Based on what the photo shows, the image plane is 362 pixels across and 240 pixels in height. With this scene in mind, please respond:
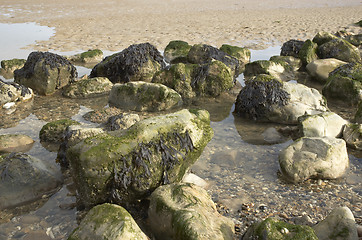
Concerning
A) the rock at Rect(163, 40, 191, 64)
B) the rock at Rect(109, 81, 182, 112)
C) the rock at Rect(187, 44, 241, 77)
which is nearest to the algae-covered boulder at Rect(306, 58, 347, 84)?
the rock at Rect(187, 44, 241, 77)

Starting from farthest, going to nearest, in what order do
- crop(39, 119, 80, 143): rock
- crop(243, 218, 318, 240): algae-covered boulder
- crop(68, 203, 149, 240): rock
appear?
crop(39, 119, 80, 143): rock, crop(68, 203, 149, 240): rock, crop(243, 218, 318, 240): algae-covered boulder

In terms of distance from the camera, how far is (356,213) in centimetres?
459

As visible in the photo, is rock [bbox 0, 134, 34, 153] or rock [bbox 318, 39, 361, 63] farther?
rock [bbox 318, 39, 361, 63]

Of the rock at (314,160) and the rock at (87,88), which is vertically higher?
the rock at (314,160)

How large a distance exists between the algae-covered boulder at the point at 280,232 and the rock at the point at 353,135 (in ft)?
11.2

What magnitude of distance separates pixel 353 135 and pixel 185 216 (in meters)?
4.10

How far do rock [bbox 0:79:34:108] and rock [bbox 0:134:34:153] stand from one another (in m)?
2.52

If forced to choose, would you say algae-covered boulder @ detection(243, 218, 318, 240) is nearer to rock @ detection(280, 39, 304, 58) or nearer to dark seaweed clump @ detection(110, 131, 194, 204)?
dark seaweed clump @ detection(110, 131, 194, 204)

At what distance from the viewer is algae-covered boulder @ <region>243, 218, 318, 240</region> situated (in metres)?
3.38

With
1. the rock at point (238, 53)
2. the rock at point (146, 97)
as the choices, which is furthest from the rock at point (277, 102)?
the rock at point (238, 53)

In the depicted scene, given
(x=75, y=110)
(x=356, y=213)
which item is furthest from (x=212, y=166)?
(x=75, y=110)

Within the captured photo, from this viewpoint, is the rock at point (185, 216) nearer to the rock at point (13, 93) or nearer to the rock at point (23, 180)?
the rock at point (23, 180)

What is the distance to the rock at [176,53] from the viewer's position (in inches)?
508

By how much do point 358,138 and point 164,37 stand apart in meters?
12.2
